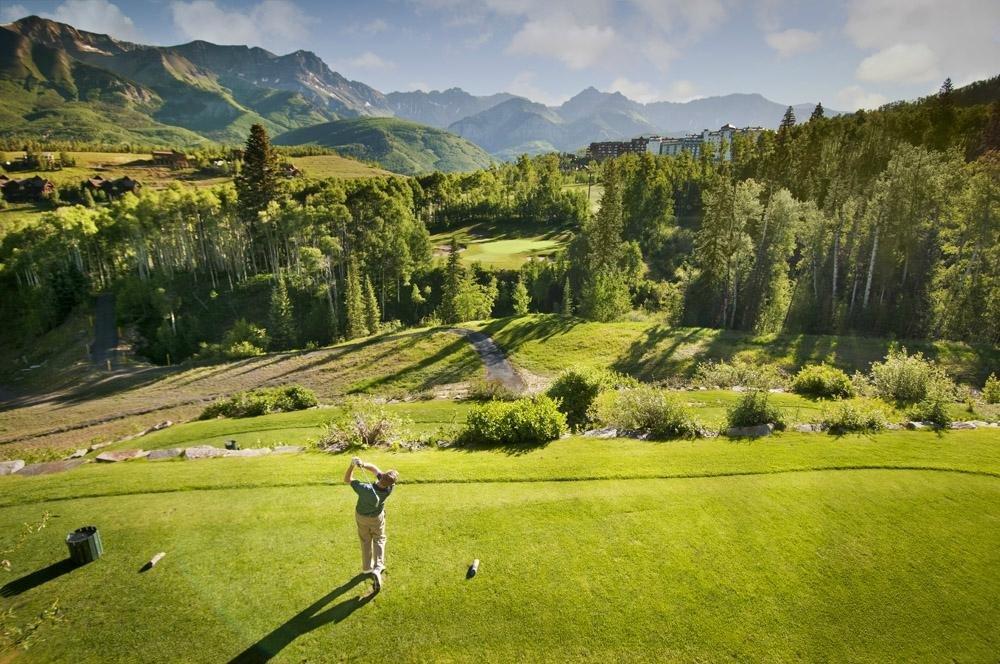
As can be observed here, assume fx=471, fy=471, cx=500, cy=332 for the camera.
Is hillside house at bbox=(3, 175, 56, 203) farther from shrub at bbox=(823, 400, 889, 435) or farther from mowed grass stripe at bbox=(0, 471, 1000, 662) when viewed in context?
shrub at bbox=(823, 400, 889, 435)

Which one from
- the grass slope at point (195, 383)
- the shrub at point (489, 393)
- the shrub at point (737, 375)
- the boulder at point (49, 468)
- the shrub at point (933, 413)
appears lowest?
the grass slope at point (195, 383)

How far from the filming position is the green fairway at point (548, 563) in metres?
8.41

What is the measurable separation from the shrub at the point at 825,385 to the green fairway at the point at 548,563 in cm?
953

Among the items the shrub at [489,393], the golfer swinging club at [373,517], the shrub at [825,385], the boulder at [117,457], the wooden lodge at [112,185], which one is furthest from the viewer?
the wooden lodge at [112,185]

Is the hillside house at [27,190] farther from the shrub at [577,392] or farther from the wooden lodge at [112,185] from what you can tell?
the shrub at [577,392]

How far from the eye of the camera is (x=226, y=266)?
245 ft

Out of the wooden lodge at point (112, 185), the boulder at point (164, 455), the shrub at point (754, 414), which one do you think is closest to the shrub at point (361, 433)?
the boulder at point (164, 455)

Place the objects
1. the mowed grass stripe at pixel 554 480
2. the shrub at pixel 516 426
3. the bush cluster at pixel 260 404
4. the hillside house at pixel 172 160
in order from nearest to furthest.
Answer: the mowed grass stripe at pixel 554 480
the shrub at pixel 516 426
the bush cluster at pixel 260 404
the hillside house at pixel 172 160

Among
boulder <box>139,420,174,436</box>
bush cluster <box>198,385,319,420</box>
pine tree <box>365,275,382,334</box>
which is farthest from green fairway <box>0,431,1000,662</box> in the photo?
pine tree <box>365,275,382,334</box>

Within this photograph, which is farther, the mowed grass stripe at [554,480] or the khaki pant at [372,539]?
the mowed grass stripe at [554,480]

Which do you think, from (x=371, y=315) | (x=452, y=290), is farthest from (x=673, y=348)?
(x=371, y=315)

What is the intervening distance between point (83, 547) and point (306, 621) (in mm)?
5777

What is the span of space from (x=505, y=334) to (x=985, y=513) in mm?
36271

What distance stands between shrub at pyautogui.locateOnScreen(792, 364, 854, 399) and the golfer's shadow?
2460cm
